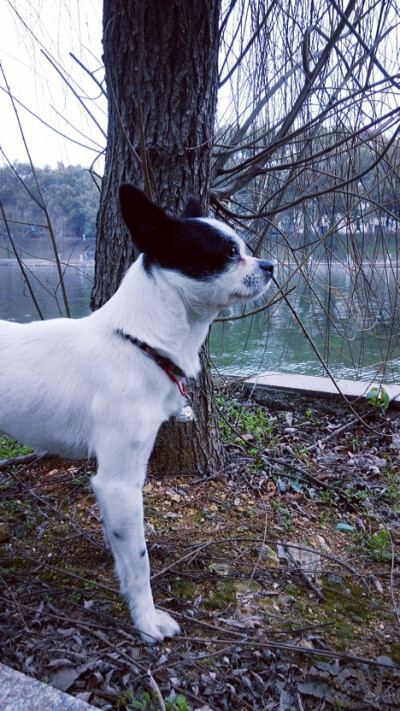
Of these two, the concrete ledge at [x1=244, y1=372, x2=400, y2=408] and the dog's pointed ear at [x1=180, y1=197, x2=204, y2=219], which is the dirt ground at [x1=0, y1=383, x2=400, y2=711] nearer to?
the concrete ledge at [x1=244, y1=372, x2=400, y2=408]

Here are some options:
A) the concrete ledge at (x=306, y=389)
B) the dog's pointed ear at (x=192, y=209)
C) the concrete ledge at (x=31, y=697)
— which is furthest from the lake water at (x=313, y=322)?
the concrete ledge at (x=31, y=697)

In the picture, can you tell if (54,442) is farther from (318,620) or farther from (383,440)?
(383,440)

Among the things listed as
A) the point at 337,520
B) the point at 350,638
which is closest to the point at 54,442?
the point at 350,638

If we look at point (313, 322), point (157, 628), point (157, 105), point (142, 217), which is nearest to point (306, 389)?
point (313, 322)

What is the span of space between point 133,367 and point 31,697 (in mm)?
986

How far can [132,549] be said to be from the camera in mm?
1730

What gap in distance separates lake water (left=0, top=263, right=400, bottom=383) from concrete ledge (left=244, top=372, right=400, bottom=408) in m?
0.19

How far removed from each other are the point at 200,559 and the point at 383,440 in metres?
1.96

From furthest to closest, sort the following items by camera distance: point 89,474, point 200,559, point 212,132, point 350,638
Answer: point 89,474
point 212,132
point 200,559
point 350,638

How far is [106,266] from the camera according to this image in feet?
8.95

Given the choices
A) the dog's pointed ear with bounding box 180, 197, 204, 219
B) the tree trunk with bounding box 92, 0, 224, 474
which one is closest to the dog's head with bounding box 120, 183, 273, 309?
the dog's pointed ear with bounding box 180, 197, 204, 219

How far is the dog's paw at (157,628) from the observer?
5.64ft

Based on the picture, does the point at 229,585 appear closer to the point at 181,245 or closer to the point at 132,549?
the point at 132,549

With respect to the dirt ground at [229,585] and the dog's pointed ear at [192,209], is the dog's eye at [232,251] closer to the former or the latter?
the dog's pointed ear at [192,209]
